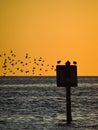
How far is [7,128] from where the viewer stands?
28.7 metres

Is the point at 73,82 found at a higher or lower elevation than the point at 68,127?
higher

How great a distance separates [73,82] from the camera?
2955 centimetres

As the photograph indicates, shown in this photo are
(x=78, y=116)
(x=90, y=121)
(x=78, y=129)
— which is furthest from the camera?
(x=78, y=116)

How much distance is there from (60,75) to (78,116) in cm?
661

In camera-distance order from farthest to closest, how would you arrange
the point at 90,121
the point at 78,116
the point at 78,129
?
the point at 78,116, the point at 90,121, the point at 78,129

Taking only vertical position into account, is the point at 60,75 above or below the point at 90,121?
above

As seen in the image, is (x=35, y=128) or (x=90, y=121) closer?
(x=35, y=128)

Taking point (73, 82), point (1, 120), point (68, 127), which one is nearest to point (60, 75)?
point (73, 82)

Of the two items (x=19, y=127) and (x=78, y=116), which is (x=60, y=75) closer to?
(x=19, y=127)

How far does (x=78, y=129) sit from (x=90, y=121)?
150 inches

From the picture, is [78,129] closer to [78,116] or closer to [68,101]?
[68,101]

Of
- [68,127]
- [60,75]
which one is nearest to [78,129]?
[68,127]

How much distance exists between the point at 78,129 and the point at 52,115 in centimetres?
753

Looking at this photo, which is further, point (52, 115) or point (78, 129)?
point (52, 115)
